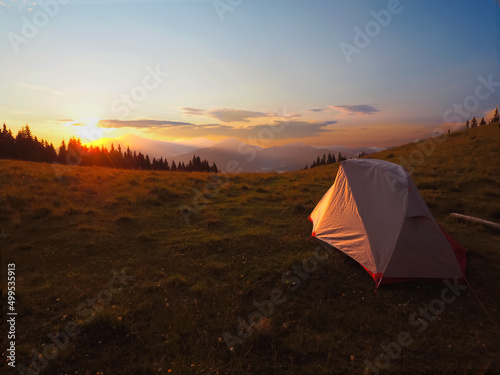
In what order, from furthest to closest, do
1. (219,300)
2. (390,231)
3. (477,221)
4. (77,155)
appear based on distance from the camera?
1. (77,155)
2. (477,221)
3. (390,231)
4. (219,300)

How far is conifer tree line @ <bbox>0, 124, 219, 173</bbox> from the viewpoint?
166ft

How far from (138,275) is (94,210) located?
6695mm

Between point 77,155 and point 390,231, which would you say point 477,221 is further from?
point 77,155

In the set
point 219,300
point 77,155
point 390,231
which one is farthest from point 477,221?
point 77,155

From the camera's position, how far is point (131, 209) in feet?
43.0

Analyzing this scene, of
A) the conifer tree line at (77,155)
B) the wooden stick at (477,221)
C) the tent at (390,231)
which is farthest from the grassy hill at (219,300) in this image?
the conifer tree line at (77,155)

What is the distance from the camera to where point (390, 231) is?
714cm

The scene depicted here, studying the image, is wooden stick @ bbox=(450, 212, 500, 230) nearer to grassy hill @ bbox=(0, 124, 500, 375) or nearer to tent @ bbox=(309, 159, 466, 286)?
grassy hill @ bbox=(0, 124, 500, 375)

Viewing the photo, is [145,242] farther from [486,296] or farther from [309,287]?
[486,296]

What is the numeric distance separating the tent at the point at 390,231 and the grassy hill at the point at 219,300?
1.47 ft

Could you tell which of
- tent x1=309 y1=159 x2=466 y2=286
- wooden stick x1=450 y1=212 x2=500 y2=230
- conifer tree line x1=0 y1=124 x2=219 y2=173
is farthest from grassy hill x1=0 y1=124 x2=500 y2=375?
conifer tree line x1=0 y1=124 x2=219 y2=173

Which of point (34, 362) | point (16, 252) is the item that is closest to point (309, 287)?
point (34, 362)

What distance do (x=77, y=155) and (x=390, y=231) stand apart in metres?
73.9

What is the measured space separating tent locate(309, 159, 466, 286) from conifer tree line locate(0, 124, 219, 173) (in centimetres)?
3151
